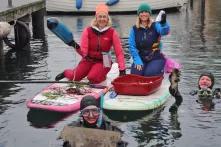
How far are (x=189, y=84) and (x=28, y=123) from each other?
3.94 m

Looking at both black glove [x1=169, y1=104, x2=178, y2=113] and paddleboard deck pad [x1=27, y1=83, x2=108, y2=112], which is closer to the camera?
paddleboard deck pad [x1=27, y1=83, x2=108, y2=112]

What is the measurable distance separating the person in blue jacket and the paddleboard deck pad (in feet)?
3.12

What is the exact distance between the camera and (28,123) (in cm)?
855

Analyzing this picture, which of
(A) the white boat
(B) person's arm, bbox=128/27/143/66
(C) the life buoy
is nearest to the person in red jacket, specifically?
(B) person's arm, bbox=128/27/143/66

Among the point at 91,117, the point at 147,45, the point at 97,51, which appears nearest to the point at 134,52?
the point at 147,45

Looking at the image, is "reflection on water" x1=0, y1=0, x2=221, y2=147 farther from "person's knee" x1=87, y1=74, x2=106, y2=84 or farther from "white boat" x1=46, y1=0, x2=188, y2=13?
"white boat" x1=46, y1=0, x2=188, y2=13

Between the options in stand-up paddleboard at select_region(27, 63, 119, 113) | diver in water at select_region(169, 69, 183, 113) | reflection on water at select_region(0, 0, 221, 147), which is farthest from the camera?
diver in water at select_region(169, 69, 183, 113)

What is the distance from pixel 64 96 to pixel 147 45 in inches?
80.3

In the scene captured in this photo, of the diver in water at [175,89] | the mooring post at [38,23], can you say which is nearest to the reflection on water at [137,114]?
the diver in water at [175,89]

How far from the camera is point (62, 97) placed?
9195mm

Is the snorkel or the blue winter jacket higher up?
the blue winter jacket

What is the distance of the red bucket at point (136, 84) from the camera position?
29.9 feet

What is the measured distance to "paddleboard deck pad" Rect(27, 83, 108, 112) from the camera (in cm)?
882

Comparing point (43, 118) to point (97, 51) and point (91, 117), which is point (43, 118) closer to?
point (97, 51)
